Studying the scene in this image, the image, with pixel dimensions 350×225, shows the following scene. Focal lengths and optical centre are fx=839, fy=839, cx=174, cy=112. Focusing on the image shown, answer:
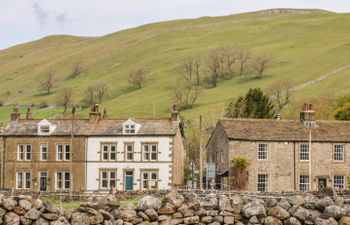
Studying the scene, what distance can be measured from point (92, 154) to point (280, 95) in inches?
2944

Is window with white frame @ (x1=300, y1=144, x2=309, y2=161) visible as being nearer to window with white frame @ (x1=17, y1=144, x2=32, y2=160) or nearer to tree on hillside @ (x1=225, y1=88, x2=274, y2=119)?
window with white frame @ (x1=17, y1=144, x2=32, y2=160)

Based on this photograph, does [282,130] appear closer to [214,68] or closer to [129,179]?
[129,179]

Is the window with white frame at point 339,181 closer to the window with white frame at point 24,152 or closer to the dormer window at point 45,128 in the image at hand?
the dormer window at point 45,128

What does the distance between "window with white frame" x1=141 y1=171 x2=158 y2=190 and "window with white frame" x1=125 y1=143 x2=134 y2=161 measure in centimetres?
166

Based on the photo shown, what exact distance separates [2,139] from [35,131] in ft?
9.82

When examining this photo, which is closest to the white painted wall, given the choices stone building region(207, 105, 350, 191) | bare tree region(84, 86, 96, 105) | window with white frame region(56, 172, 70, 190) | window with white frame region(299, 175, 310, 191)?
window with white frame region(56, 172, 70, 190)

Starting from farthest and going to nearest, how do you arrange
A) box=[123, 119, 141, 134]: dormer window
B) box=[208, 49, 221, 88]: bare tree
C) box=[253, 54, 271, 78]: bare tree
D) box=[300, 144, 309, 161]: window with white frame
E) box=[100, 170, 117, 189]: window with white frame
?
box=[208, 49, 221, 88]: bare tree < box=[253, 54, 271, 78]: bare tree < box=[123, 119, 141, 134]: dormer window < box=[100, 170, 117, 189]: window with white frame < box=[300, 144, 309, 161]: window with white frame

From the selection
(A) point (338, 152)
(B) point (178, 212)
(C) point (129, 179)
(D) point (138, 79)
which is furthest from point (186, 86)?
(B) point (178, 212)

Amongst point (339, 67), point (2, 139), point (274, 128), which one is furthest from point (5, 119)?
point (274, 128)

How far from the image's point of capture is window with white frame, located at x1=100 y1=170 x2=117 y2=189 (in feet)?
234

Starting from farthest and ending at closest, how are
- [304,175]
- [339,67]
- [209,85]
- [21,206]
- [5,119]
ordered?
[209,85]
[339,67]
[5,119]
[304,175]
[21,206]

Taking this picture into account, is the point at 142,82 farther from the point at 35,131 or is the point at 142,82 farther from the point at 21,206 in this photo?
the point at 21,206

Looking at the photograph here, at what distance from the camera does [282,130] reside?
6944cm

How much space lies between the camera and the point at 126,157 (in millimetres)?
72000
